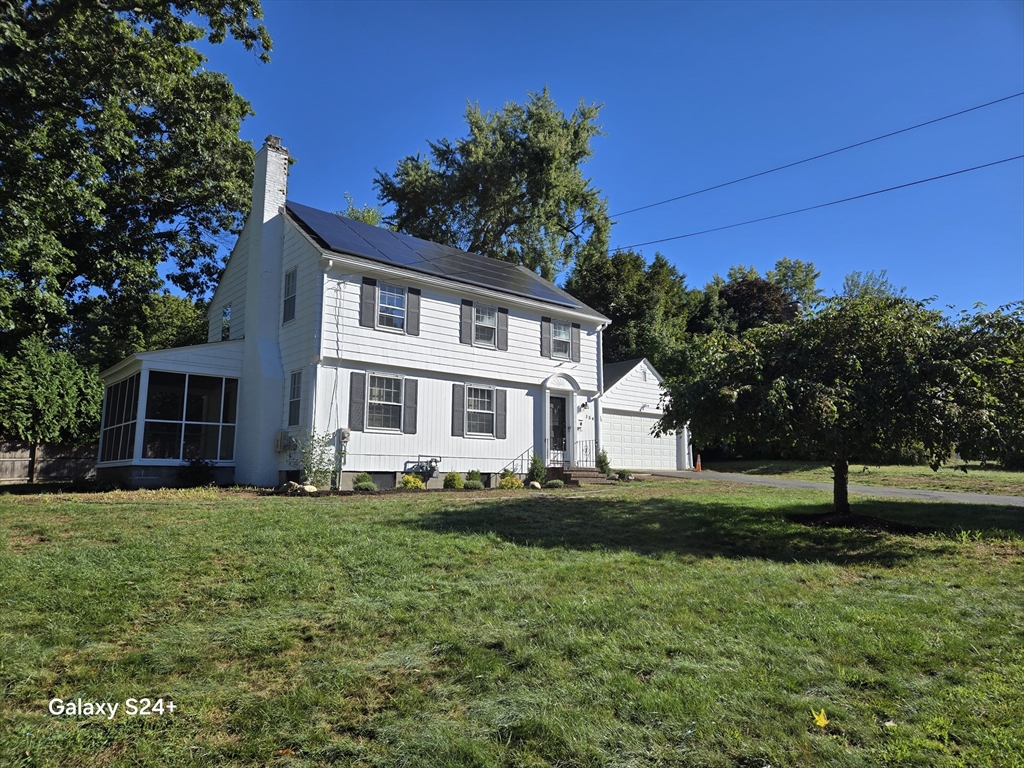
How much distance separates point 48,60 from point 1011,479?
2730 centimetres

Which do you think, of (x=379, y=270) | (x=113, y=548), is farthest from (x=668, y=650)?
(x=379, y=270)

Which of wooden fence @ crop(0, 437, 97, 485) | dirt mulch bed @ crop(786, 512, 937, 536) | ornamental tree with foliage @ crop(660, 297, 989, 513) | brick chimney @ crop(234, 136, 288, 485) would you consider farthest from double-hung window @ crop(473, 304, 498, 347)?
wooden fence @ crop(0, 437, 97, 485)

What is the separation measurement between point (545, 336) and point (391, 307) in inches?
202

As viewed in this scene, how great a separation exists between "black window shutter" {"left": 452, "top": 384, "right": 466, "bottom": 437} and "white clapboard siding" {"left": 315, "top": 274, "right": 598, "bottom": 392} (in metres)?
0.44

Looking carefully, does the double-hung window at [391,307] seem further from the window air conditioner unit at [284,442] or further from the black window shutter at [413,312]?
the window air conditioner unit at [284,442]

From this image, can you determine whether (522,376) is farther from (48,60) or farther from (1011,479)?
(1011,479)

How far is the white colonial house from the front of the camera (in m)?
14.9

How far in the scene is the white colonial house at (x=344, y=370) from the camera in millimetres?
14891

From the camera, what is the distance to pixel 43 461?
23.8m

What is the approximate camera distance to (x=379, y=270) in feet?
51.2

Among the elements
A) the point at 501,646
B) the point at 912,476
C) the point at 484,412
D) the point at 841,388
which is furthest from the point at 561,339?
the point at 501,646

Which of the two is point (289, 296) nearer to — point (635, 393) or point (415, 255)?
point (415, 255)

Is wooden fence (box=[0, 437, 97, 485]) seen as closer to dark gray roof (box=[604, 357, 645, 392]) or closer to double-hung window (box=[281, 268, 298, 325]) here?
double-hung window (box=[281, 268, 298, 325])

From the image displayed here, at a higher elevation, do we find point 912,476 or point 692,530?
point 912,476
